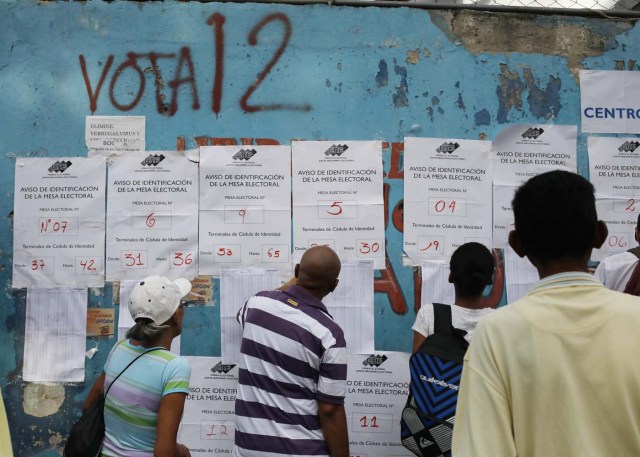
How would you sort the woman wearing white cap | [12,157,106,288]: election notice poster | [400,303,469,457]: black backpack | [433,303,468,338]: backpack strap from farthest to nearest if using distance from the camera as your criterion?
[12,157,106,288]: election notice poster, [433,303,468,338]: backpack strap, [400,303,469,457]: black backpack, the woman wearing white cap

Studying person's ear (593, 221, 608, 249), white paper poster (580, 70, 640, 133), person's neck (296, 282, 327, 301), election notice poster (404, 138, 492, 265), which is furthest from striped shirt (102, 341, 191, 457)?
white paper poster (580, 70, 640, 133)

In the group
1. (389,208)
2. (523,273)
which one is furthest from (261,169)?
(523,273)

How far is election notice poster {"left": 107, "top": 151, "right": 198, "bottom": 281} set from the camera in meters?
3.96

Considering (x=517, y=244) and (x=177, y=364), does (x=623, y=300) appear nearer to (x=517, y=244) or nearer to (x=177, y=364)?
(x=517, y=244)

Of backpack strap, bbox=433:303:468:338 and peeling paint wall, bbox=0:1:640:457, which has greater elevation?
peeling paint wall, bbox=0:1:640:457

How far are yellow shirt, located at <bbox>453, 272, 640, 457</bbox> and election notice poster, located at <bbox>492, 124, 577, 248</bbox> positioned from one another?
93.4 inches

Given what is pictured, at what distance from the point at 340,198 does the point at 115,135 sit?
1.37m

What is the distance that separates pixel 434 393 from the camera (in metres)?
2.95

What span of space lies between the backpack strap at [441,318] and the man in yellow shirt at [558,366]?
146 centimetres

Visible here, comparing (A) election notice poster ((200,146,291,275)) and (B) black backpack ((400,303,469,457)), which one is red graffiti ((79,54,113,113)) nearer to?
(A) election notice poster ((200,146,291,275))

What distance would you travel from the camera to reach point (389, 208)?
13.1ft

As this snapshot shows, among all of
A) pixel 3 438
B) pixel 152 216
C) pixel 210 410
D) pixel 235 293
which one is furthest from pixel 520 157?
pixel 3 438

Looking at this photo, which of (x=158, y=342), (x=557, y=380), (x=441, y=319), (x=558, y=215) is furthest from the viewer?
(x=441, y=319)

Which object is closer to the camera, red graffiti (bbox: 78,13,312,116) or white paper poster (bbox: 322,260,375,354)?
white paper poster (bbox: 322,260,375,354)
